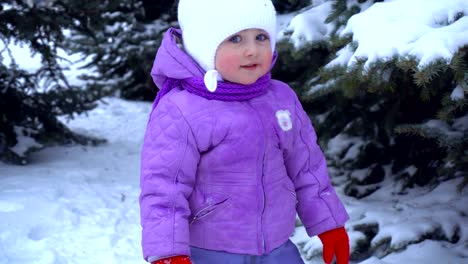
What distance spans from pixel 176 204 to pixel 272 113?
19.7 inches

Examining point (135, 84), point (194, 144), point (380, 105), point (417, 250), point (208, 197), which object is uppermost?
point (194, 144)

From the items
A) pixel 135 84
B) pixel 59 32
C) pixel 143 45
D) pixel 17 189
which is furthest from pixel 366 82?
pixel 135 84

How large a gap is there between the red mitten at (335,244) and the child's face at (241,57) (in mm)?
672

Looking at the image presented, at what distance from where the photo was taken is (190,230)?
2172mm

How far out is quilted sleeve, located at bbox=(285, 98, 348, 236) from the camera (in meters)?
2.26

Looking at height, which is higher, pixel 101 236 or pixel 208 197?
pixel 208 197

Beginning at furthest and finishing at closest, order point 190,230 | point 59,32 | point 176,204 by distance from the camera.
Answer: point 59,32 < point 190,230 < point 176,204

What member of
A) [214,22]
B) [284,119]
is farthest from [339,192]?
[214,22]

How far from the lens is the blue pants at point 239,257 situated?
2.16 meters

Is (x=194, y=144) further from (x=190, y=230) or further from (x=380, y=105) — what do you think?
(x=380, y=105)

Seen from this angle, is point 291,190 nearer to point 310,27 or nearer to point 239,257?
point 239,257

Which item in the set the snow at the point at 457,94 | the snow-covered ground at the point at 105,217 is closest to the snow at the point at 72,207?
the snow-covered ground at the point at 105,217

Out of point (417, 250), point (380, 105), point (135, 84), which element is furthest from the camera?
point (135, 84)

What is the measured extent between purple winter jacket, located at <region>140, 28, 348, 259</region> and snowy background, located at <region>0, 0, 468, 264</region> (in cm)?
71
